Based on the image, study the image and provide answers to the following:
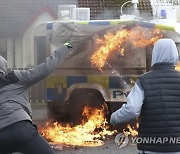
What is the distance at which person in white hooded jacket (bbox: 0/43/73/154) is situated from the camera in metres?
3.79

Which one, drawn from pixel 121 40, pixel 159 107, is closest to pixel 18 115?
pixel 159 107

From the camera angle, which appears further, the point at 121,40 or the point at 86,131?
the point at 86,131

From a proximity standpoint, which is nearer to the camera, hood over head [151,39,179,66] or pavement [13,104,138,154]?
hood over head [151,39,179,66]

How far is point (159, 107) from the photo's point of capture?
3393 millimetres

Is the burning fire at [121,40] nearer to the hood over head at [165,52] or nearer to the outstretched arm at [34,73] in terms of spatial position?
the outstretched arm at [34,73]

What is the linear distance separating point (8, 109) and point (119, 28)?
11.9 feet

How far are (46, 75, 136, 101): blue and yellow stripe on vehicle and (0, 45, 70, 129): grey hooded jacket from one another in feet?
10.3

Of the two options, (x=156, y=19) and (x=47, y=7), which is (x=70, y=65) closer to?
(x=156, y=19)

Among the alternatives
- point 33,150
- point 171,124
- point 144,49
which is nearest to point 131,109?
point 171,124

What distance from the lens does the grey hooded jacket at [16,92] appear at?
12.7ft

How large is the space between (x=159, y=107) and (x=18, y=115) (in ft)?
4.29

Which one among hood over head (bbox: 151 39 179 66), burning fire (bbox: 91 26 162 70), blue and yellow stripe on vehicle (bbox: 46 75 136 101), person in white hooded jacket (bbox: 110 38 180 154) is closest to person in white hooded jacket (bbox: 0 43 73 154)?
person in white hooded jacket (bbox: 110 38 180 154)

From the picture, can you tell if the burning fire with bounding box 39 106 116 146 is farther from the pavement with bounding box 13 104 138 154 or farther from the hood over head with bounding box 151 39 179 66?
the hood over head with bounding box 151 39 179 66

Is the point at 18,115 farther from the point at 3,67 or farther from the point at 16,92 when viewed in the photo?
the point at 3,67
